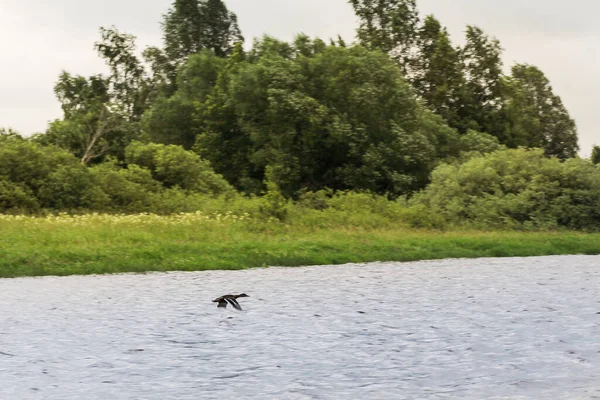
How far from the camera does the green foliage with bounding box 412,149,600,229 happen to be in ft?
107

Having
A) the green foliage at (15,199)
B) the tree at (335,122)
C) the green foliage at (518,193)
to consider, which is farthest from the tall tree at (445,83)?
the green foliage at (15,199)

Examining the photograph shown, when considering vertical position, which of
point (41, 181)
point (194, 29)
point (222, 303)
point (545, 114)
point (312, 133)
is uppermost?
point (194, 29)

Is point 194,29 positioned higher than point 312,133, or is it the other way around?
point 194,29

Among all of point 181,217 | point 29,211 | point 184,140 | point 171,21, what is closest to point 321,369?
point 181,217

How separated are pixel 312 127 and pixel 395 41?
1927cm

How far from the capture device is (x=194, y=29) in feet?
206

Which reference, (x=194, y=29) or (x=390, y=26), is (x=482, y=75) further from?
(x=194, y=29)

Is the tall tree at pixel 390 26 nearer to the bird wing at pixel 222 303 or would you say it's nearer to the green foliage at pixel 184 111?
the green foliage at pixel 184 111

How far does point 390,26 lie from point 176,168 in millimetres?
25109

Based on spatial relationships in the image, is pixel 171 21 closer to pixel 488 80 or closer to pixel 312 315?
pixel 488 80

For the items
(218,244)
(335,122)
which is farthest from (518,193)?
(218,244)

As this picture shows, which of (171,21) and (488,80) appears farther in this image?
(171,21)

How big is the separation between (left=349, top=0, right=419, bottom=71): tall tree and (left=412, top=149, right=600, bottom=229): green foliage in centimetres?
2271

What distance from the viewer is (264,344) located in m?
9.48
